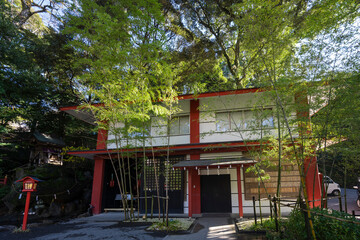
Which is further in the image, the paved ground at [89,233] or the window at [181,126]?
the window at [181,126]

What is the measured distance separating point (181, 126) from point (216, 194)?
12.2 feet

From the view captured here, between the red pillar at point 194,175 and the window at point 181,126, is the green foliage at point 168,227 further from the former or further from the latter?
the window at point 181,126

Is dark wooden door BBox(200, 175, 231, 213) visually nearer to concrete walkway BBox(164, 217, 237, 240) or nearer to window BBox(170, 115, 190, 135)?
concrete walkway BBox(164, 217, 237, 240)

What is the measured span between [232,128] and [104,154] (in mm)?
6861

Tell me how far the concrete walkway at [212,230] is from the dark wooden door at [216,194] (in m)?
0.81

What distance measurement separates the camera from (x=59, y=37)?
49.8ft

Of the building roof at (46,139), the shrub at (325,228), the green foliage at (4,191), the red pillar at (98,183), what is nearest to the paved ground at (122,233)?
the shrub at (325,228)

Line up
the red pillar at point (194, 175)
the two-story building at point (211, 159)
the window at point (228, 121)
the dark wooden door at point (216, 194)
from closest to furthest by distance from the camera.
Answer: the two-story building at point (211, 159)
the red pillar at point (194, 175)
the dark wooden door at point (216, 194)
the window at point (228, 121)

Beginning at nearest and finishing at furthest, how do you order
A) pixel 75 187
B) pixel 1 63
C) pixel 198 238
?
pixel 198 238, pixel 1 63, pixel 75 187

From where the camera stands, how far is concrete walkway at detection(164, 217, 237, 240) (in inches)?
231

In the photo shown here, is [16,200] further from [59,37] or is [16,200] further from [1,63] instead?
[59,37]

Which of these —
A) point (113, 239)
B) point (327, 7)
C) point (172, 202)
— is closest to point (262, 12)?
point (327, 7)

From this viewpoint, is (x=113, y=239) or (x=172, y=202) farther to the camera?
(x=172, y=202)

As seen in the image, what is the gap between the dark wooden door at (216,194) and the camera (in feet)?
30.5
